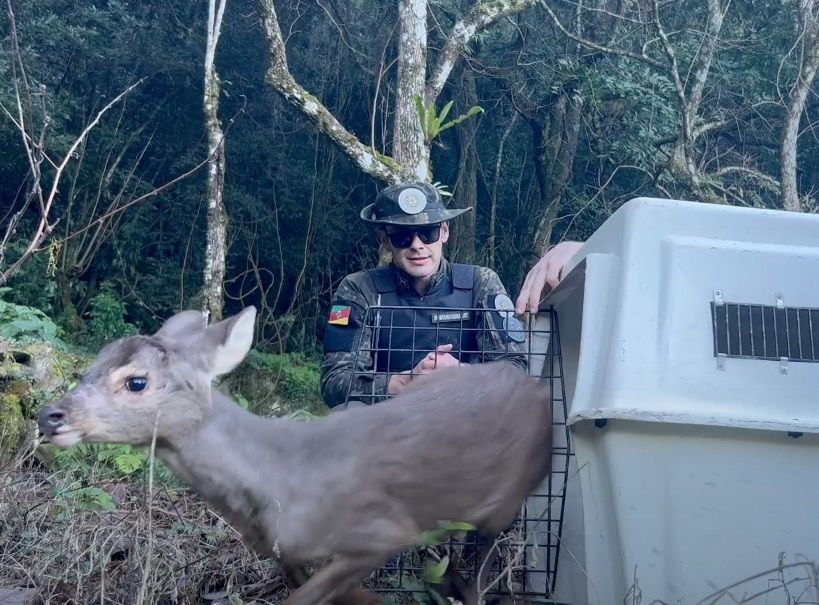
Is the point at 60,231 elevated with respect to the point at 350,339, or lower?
elevated

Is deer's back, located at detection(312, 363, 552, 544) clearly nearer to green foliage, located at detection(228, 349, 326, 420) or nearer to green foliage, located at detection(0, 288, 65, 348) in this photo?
green foliage, located at detection(0, 288, 65, 348)

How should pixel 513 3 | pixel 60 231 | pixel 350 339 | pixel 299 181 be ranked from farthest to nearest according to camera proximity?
pixel 299 181 → pixel 60 231 → pixel 513 3 → pixel 350 339

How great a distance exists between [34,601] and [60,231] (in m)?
11.1

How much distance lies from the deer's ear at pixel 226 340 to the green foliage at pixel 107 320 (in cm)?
945

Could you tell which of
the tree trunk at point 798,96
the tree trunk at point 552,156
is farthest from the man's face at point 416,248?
the tree trunk at point 552,156

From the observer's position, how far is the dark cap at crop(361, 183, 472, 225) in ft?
17.1

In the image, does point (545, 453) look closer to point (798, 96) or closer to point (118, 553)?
point (118, 553)

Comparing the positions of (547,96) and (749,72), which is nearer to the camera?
(749,72)

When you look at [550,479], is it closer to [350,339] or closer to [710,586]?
[710,586]

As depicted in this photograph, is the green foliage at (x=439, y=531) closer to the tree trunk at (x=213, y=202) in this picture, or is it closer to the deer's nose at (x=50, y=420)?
the deer's nose at (x=50, y=420)

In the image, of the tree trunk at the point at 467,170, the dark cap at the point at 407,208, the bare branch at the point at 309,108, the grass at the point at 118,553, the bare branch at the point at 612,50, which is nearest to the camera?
the grass at the point at 118,553

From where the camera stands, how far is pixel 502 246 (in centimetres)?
1487

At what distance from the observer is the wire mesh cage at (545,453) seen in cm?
377

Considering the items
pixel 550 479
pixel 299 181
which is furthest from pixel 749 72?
pixel 550 479
